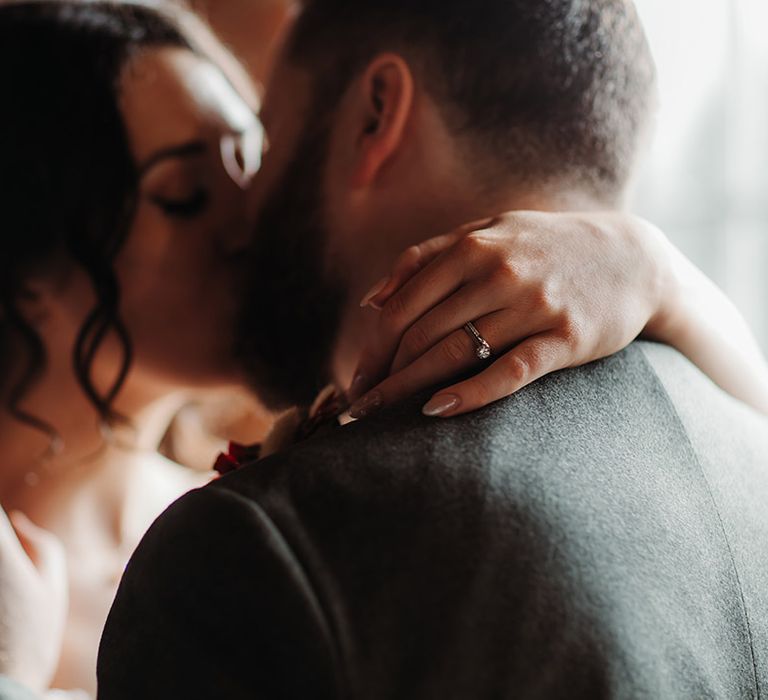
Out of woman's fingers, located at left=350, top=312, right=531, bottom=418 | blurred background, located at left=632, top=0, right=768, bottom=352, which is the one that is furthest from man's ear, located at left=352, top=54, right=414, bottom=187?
blurred background, located at left=632, top=0, right=768, bottom=352

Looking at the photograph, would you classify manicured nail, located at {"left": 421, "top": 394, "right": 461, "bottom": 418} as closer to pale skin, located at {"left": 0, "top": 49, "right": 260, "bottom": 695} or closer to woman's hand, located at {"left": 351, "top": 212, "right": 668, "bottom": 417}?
woman's hand, located at {"left": 351, "top": 212, "right": 668, "bottom": 417}

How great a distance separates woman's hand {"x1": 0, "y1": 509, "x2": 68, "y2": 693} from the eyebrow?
0.55 metres

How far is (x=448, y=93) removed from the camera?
0.97m

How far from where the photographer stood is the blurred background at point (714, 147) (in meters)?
3.50

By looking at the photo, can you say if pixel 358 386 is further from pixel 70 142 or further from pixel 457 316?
pixel 70 142

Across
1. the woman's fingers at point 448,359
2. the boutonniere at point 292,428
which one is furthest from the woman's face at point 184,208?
the woman's fingers at point 448,359

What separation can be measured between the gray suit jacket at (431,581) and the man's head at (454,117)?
1.21ft

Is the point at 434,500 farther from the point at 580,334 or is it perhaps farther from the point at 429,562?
the point at 580,334

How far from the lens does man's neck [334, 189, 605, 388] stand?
96 centimetres

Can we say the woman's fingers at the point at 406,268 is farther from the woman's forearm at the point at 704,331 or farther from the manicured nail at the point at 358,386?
the woman's forearm at the point at 704,331

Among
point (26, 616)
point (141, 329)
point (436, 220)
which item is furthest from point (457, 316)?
point (141, 329)

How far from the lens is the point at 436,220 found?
3.24ft

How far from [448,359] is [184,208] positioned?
31.1 inches

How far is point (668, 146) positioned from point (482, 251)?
332 centimetres
